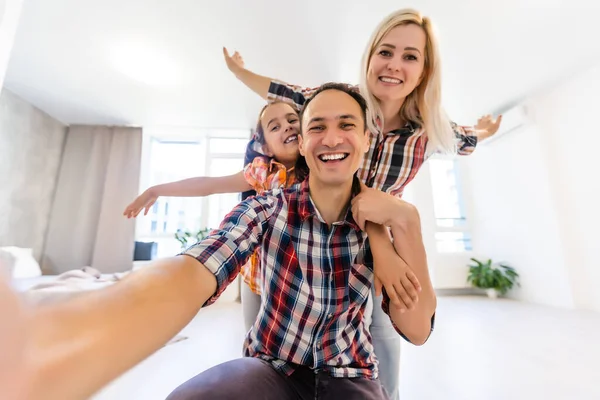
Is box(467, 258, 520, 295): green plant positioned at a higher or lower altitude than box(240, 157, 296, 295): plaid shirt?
lower

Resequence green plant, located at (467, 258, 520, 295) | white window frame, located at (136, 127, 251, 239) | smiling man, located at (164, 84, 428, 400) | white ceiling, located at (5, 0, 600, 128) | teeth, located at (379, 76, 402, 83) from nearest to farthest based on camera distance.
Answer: smiling man, located at (164, 84, 428, 400) → teeth, located at (379, 76, 402, 83) → white ceiling, located at (5, 0, 600, 128) → green plant, located at (467, 258, 520, 295) → white window frame, located at (136, 127, 251, 239)

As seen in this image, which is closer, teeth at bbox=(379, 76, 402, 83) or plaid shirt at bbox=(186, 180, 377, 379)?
plaid shirt at bbox=(186, 180, 377, 379)

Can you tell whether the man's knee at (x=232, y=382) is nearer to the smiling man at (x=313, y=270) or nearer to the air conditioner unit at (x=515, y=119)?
the smiling man at (x=313, y=270)

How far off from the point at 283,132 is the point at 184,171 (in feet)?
14.3

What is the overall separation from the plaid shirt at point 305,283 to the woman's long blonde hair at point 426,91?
45 cm

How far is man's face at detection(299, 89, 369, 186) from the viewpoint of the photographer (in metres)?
0.70

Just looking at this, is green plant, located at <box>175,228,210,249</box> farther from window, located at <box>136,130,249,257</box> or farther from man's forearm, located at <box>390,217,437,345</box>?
man's forearm, located at <box>390,217,437,345</box>

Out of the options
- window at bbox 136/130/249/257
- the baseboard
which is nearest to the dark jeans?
window at bbox 136/130/249/257

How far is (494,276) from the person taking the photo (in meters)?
3.94

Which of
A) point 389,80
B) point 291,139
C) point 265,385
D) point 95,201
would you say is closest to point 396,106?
point 389,80

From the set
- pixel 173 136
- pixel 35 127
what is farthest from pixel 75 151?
pixel 173 136

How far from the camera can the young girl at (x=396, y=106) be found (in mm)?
897

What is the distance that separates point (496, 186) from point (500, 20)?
2.56 meters

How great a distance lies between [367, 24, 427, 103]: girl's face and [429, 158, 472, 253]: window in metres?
4.17
